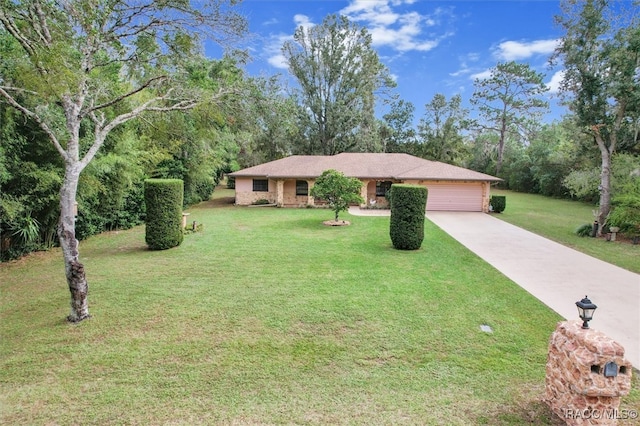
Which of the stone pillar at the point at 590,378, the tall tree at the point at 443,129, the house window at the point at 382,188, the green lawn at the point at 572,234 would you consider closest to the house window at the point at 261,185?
the house window at the point at 382,188

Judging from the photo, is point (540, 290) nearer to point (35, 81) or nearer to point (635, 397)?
point (635, 397)

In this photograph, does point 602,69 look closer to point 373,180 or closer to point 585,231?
point 585,231

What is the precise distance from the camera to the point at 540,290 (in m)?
6.96

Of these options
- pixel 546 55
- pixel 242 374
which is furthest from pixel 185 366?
pixel 546 55

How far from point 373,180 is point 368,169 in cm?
123

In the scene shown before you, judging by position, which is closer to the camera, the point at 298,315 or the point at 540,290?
the point at 298,315

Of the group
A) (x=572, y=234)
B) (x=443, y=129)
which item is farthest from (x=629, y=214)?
(x=443, y=129)

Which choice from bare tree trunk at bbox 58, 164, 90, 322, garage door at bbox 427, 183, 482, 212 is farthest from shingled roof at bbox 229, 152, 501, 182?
bare tree trunk at bbox 58, 164, 90, 322

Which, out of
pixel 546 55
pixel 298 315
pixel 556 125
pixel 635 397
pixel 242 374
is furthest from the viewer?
pixel 556 125

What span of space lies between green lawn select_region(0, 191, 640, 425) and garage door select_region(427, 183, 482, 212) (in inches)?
493

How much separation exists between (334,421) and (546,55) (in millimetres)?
16319

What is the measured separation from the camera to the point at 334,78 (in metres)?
34.2

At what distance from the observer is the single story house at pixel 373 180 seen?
2049 centimetres

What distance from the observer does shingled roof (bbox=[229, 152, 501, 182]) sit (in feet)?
67.2
